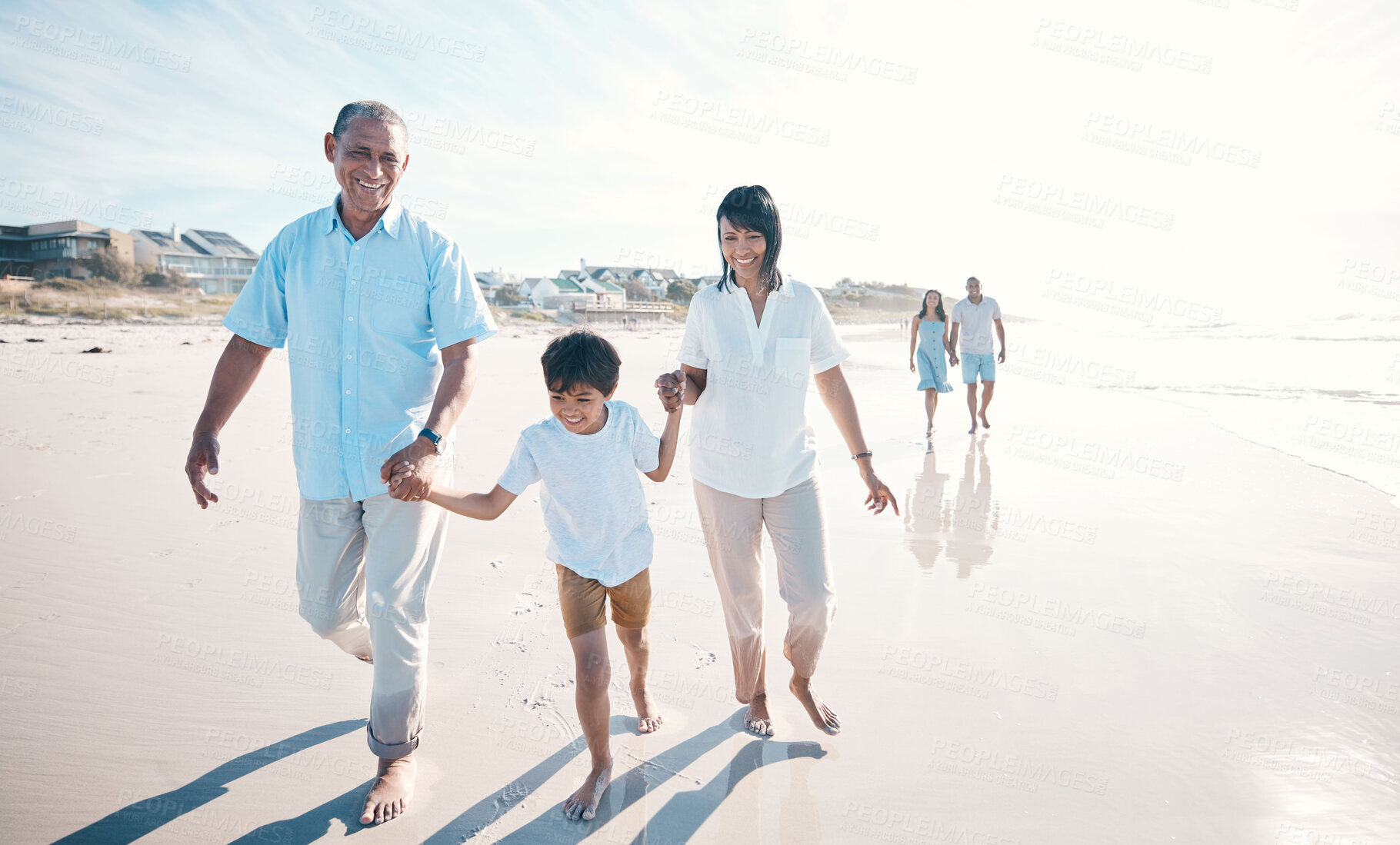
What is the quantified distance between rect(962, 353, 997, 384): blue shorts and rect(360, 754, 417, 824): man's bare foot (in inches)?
332

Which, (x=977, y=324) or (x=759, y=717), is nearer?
(x=759, y=717)

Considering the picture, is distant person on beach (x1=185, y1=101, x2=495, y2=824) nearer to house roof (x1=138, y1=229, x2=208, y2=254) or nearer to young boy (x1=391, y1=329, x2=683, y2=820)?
young boy (x1=391, y1=329, x2=683, y2=820)

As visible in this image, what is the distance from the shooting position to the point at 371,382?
7.97 ft

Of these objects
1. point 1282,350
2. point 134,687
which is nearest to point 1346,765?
point 134,687

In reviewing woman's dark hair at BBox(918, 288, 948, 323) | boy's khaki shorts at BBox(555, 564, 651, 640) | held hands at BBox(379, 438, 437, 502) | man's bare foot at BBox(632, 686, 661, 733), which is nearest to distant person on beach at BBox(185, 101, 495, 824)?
held hands at BBox(379, 438, 437, 502)

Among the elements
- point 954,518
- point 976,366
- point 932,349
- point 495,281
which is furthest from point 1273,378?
point 495,281

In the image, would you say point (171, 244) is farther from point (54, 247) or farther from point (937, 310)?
point (937, 310)

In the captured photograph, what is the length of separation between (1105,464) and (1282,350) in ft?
77.8

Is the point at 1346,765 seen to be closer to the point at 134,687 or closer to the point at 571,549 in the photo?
the point at 571,549

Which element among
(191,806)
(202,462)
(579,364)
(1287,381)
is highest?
(1287,381)

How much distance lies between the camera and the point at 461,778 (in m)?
2.51

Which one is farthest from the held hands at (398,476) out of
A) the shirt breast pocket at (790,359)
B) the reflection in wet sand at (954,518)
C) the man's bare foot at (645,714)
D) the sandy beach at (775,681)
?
the reflection in wet sand at (954,518)

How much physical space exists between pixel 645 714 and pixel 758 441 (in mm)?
1129

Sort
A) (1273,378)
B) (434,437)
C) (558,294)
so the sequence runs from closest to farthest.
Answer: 1. (434,437)
2. (1273,378)
3. (558,294)
